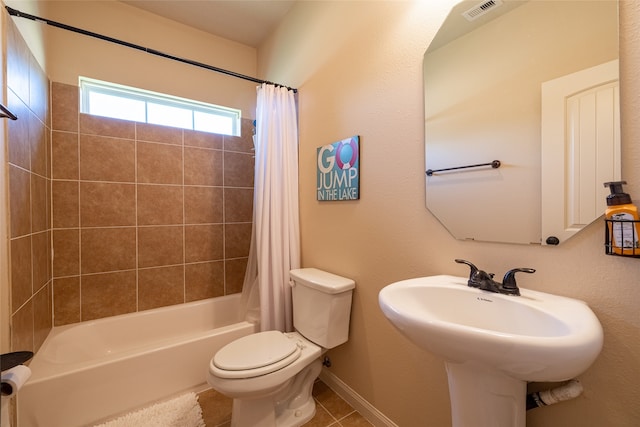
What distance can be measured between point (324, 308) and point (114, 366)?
3.91 ft

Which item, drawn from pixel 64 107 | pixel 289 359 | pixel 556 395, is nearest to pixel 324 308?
pixel 289 359

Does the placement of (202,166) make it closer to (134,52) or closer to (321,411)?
(134,52)

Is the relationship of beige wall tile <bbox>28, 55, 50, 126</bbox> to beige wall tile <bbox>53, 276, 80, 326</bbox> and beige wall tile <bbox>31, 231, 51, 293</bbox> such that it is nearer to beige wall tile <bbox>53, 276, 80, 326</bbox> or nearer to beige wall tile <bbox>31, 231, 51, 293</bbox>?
beige wall tile <bbox>31, 231, 51, 293</bbox>

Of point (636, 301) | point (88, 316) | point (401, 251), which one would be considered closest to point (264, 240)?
point (401, 251)

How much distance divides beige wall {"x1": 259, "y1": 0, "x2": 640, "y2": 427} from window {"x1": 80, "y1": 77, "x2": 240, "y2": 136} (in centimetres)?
88

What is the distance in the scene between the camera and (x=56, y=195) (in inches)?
69.4

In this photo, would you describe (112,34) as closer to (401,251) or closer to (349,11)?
(349,11)

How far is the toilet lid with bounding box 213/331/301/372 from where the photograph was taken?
120 cm

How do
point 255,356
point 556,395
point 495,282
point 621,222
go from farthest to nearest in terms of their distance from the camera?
point 255,356 < point 495,282 < point 556,395 < point 621,222

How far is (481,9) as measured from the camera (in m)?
0.98

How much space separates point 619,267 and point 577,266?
0.08 metres

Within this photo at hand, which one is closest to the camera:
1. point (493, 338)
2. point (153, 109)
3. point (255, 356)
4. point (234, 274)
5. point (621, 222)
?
point (493, 338)

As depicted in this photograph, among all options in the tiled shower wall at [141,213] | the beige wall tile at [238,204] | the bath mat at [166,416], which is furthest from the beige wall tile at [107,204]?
the bath mat at [166,416]

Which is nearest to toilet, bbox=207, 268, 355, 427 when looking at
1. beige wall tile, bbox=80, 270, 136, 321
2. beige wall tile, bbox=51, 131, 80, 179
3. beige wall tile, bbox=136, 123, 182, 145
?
beige wall tile, bbox=80, 270, 136, 321
